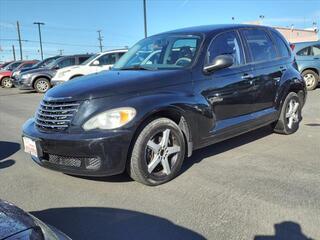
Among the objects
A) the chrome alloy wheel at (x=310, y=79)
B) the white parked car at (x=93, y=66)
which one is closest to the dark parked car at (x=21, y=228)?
the chrome alloy wheel at (x=310, y=79)

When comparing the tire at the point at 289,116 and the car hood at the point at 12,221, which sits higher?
the car hood at the point at 12,221

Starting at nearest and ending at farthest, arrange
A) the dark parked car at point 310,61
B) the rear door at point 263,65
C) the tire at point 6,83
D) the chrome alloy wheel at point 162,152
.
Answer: the chrome alloy wheel at point 162,152 → the rear door at point 263,65 → the dark parked car at point 310,61 → the tire at point 6,83

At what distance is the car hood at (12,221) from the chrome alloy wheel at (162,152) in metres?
2.24

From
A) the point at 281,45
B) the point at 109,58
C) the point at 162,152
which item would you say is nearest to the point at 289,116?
the point at 281,45

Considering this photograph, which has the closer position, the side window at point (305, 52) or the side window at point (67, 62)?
the side window at point (305, 52)

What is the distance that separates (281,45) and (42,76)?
45.6ft

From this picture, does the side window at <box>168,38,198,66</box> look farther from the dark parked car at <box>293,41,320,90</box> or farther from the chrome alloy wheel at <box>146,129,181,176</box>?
the dark parked car at <box>293,41,320,90</box>

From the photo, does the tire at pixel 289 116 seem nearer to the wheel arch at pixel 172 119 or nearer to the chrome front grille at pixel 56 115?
the wheel arch at pixel 172 119

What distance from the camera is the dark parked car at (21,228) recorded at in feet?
6.30

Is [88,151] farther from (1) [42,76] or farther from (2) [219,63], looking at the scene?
(1) [42,76]

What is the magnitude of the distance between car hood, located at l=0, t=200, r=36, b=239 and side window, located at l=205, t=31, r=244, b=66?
344cm

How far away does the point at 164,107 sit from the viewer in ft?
14.7

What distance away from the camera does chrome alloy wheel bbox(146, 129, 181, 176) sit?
14.6 feet

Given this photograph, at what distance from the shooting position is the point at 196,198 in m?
4.12
